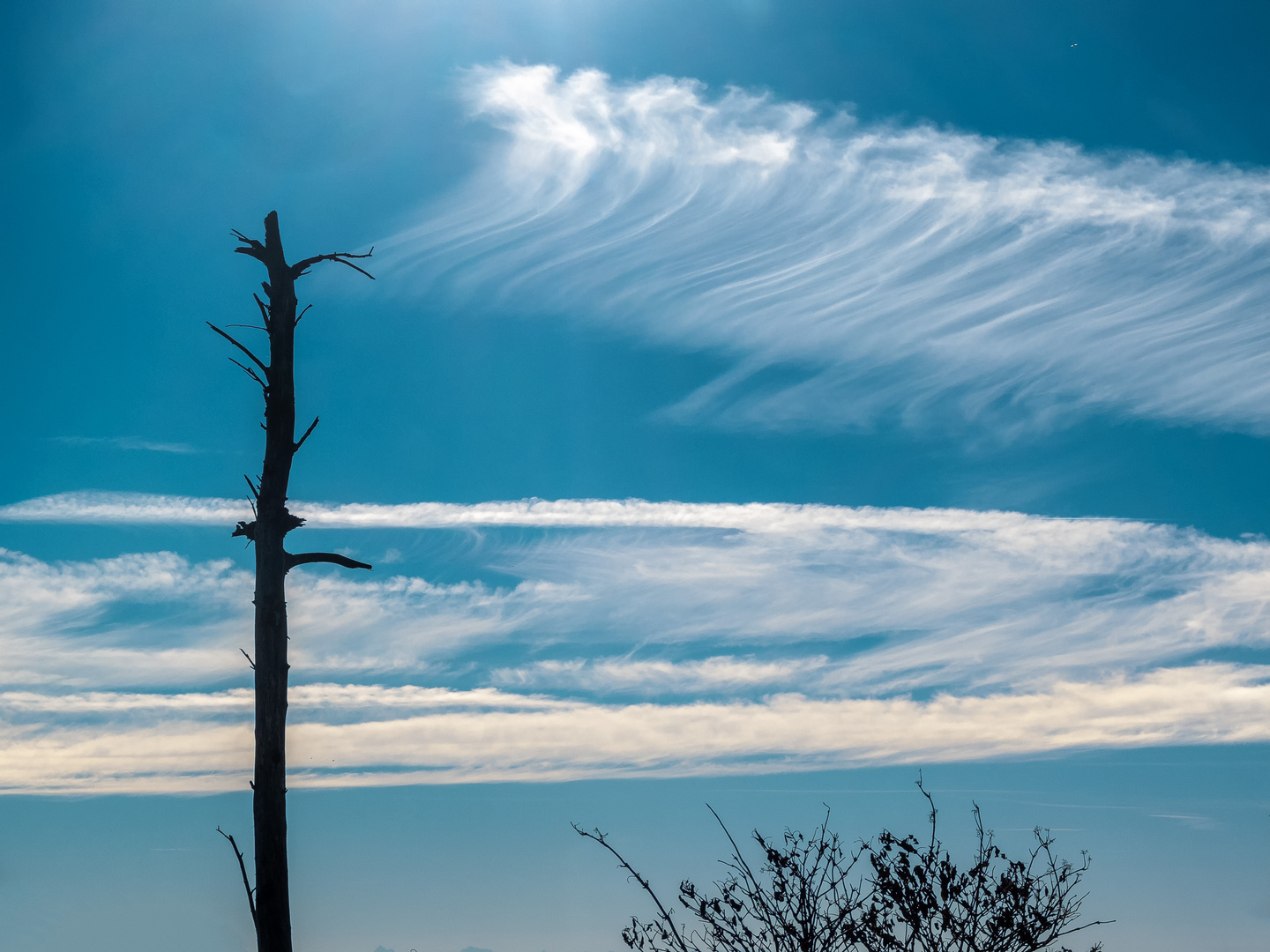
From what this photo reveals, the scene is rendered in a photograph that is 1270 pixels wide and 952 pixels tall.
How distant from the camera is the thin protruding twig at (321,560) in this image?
12484mm

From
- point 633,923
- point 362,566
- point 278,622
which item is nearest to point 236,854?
point 278,622

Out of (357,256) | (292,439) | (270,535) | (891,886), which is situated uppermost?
(357,256)

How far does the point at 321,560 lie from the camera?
12875 mm

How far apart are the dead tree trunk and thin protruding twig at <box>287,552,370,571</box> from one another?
0.01 metres

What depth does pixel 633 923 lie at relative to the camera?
1142 centimetres

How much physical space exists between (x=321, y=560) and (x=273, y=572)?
748 mm

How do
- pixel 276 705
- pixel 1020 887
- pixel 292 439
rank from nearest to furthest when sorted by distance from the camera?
pixel 1020 887 → pixel 276 705 → pixel 292 439

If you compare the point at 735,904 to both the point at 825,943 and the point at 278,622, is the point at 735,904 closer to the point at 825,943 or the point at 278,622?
the point at 825,943

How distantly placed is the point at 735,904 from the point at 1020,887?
2877 millimetres

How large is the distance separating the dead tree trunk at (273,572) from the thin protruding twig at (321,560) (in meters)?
0.01

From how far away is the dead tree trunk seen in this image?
11.4 metres

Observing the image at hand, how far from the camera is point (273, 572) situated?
481 inches

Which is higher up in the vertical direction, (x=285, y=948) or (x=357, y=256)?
(x=357, y=256)

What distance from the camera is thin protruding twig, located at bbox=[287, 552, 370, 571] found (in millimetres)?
12484
